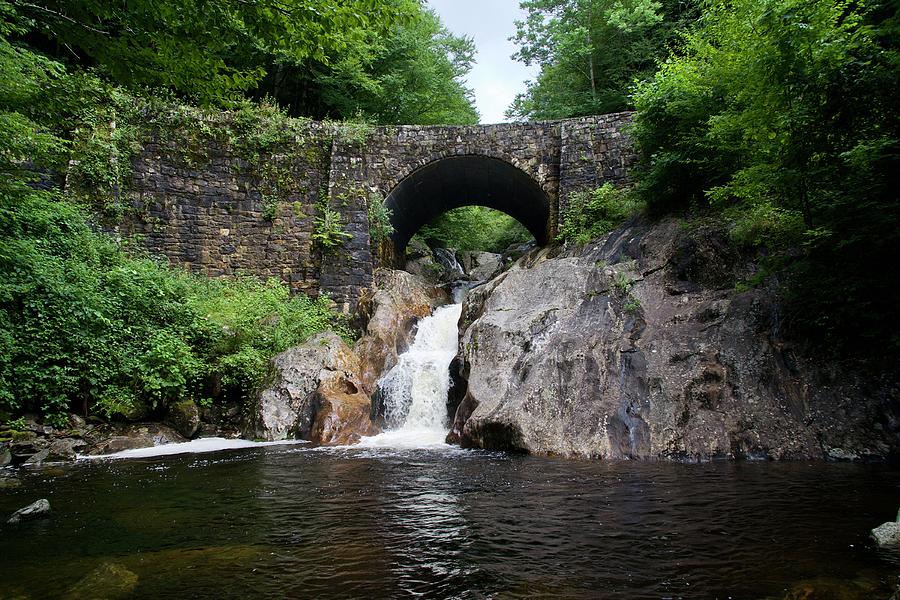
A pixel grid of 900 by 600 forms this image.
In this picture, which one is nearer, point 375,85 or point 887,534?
point 887,534

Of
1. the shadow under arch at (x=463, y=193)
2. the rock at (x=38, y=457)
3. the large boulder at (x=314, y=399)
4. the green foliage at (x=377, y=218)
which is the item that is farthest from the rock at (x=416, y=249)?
the rock at (x=38, y=457)

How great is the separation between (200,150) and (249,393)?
8.13 m

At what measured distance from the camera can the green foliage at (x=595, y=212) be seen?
1238 centimetres

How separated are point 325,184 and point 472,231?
13476 mm

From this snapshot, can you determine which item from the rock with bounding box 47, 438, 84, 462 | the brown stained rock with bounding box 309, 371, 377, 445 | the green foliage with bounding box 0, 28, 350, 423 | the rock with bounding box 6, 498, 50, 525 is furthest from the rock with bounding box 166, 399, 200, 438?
the rock with bounding box 6, 498, 50, 525

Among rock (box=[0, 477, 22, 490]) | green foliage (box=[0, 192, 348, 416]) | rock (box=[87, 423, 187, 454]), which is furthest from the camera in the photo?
green foliage (box=[0, 192, 348, 416])

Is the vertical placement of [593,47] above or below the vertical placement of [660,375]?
above

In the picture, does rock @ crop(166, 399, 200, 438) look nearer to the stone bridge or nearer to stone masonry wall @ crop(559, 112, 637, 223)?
the stone bridge

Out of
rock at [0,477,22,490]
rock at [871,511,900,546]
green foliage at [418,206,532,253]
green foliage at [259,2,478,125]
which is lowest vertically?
rock at [0,477,22,490]

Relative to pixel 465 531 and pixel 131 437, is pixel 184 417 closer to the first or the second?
pixel 131 437

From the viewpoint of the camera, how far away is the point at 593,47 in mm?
20547

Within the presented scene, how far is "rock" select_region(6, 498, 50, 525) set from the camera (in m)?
4.13

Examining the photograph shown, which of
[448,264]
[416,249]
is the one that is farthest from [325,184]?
[448,264]

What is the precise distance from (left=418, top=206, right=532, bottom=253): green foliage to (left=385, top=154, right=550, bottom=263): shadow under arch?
18.7 feet
